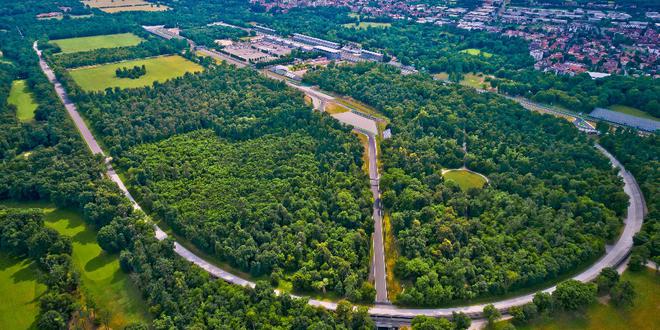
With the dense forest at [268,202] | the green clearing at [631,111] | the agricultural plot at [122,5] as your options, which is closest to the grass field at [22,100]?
the dense forest at [268,202]

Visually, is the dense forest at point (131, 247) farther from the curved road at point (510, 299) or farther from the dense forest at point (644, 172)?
the dense forest at point (644, 172)

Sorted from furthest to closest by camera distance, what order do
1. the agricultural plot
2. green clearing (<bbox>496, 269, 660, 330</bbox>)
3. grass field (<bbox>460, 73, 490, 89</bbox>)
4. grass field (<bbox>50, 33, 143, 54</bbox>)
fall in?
the agricultural plot < grass field (<bbox>50, 33, 143, 54</bbox>) < grass field (<bbox>460, 73, 490, 89</bbox>) < green clearing (<bbox>496, 269, 660, 330</bbox>)

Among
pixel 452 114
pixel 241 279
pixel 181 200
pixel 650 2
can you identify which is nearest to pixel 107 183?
pixel 181 200

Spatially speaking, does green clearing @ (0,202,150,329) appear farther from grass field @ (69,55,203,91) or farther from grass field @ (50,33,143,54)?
grass field @ (50,33,143,54)

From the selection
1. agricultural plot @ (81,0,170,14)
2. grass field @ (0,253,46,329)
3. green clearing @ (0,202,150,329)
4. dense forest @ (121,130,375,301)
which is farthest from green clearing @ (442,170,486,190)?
agricultural plot @ (81,0,170,14)

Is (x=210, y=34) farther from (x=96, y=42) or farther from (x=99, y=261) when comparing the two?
(x=99, y=261)

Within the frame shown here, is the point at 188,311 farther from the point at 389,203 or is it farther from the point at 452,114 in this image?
the point at 452,114
